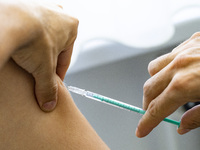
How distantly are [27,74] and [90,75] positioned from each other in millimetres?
761

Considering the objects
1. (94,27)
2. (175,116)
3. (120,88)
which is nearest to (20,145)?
(94,27)

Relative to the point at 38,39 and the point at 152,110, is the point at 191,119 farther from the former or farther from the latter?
→ the point at 38,39

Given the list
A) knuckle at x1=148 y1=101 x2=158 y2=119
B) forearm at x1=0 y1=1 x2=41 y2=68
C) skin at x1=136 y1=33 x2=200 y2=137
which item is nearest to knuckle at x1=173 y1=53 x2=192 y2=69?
skin at x1=136 y1=33 x2=200 y2=137

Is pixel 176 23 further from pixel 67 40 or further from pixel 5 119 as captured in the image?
pixel 5 119

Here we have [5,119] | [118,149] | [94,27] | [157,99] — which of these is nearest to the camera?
[5,119]

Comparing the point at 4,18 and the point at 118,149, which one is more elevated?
the point at 4,18

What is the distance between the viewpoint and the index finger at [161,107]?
30.9 inches

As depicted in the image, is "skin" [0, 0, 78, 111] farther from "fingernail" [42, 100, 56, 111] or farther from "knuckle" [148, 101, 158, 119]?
"knuckle" [148, 101, 158, 119]

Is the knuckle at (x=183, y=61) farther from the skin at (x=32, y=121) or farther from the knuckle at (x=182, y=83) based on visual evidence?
the skin at (x=32, y=121)

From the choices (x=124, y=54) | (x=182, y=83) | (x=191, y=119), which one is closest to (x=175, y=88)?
(x=182, y=83)

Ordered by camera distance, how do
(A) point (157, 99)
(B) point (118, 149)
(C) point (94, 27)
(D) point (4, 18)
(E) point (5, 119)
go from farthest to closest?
(B) point (118, 149) < (C) point (94, 27) < (A) point (157, 99) < (E) point (5, 119) < (D) point (4, 18)

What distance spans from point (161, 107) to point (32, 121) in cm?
33

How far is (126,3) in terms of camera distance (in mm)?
1362

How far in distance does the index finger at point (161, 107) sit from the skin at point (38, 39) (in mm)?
256
